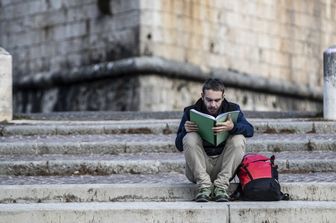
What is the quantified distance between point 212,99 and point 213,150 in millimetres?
411

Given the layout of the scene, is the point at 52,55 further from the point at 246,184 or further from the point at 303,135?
the point at 246,184

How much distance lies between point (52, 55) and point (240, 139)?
1196 centimetres

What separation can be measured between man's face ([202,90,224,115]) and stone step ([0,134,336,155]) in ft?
7.73

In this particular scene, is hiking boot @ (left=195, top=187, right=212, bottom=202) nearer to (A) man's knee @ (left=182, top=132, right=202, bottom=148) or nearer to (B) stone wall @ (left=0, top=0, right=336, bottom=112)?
(A) man's knee @ (left=182, top=132, right=202, bottom=148)

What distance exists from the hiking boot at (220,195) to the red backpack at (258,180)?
5.7 inches

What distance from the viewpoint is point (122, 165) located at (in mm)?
9023

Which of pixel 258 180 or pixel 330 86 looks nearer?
pixel 258 180

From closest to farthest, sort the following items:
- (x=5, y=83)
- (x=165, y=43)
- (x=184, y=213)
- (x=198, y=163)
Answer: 1. (x=184, y=213)
2. (x=198, y=163)
3. (x=5, y=83)
4. (x=165, y=43)

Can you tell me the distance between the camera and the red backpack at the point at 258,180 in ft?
24.0

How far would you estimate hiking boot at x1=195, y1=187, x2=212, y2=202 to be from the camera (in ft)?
24.1

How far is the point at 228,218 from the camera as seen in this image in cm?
704

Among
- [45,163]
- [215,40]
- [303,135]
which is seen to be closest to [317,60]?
[215,40]

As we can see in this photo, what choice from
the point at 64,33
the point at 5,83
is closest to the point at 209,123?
the point at 5,83

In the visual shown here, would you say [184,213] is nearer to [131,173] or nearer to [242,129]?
[242,129]
